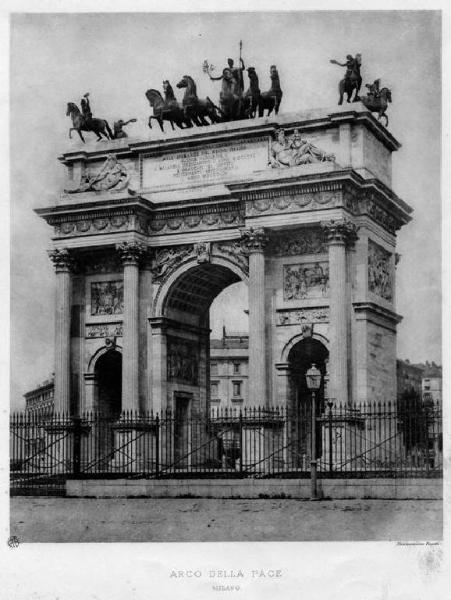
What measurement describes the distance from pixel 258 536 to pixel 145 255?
17.6m

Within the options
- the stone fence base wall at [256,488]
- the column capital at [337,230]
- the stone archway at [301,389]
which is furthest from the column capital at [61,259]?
the stone fence base wall at [256,488]

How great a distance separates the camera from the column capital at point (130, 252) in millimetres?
33000

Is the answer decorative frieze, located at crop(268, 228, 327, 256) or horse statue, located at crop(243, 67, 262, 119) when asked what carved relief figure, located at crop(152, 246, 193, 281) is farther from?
horse statue, located at crop(243, 67, 262, 119)

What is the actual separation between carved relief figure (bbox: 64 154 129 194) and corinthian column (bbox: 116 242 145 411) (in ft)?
7.62

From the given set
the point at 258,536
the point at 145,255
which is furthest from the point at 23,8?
the point at 145,255

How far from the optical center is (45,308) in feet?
112

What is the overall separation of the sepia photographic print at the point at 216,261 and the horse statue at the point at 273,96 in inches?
2.7

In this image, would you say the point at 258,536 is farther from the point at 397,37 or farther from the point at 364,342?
the point at 364,342

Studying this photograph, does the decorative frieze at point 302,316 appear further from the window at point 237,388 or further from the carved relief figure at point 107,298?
the window at point 237,388

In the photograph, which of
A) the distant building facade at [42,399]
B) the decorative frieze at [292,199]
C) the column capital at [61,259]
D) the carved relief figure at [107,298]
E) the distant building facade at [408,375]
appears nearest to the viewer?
the decorative frieze at [292,199]

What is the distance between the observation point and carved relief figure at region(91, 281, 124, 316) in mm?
34375

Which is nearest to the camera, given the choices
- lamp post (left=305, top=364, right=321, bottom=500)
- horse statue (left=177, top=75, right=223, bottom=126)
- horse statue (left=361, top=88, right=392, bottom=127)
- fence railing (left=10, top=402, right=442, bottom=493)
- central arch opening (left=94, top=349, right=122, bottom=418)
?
lamp post (left=305, top=364, right=321, bottom=500)

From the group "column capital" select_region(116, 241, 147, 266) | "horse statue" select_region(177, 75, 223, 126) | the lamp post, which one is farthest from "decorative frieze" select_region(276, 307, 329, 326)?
the lamp post

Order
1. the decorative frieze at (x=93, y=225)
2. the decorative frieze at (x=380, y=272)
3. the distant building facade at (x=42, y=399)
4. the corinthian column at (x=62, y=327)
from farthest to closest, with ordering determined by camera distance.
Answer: the distant building facade at (x=42, y=399), the corinthian column at (x=62, y=327), the decorative frieze at (x=93, y=225), the decorative frieze at (x=380, y=272)
